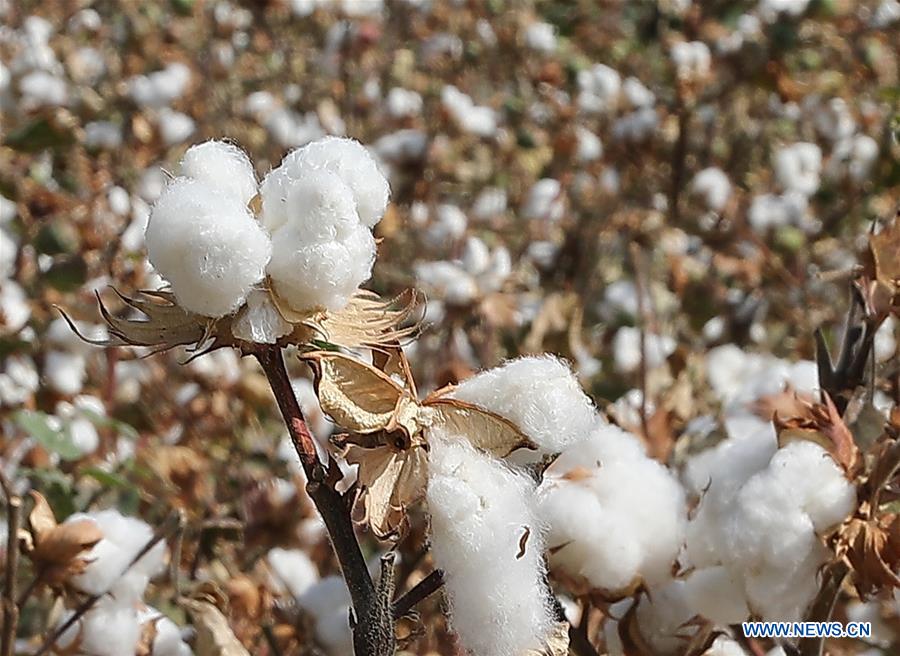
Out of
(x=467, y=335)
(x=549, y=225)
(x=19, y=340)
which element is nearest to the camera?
(x=19, y=340)

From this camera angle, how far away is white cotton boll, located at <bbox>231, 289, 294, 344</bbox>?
2.11ft

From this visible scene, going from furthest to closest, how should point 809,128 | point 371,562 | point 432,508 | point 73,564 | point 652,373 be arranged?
point 809,128
point 652,373
point 371,562
point 73,564
point 432,508

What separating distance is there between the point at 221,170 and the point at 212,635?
361 millimetres

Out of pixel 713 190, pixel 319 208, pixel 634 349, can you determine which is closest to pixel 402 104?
pixel 713 190

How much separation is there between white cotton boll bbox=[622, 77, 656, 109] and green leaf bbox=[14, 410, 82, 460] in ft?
6.55

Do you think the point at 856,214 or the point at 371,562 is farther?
the point at 856,214

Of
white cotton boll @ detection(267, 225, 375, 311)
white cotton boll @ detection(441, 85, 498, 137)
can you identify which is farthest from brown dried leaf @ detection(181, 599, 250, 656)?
white cotton boll @ detection(441, 85, 498, 137)

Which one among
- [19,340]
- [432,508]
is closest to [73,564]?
[432,508]

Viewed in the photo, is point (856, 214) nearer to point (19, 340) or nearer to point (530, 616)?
point (19, 340)

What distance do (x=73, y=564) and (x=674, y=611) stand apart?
1.36ft

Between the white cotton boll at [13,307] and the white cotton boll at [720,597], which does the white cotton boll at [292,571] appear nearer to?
the white cotton boll at [720,597]

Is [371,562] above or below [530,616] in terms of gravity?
below

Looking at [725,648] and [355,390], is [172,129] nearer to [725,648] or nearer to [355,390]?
[725,648]

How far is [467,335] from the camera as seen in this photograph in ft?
6.19
